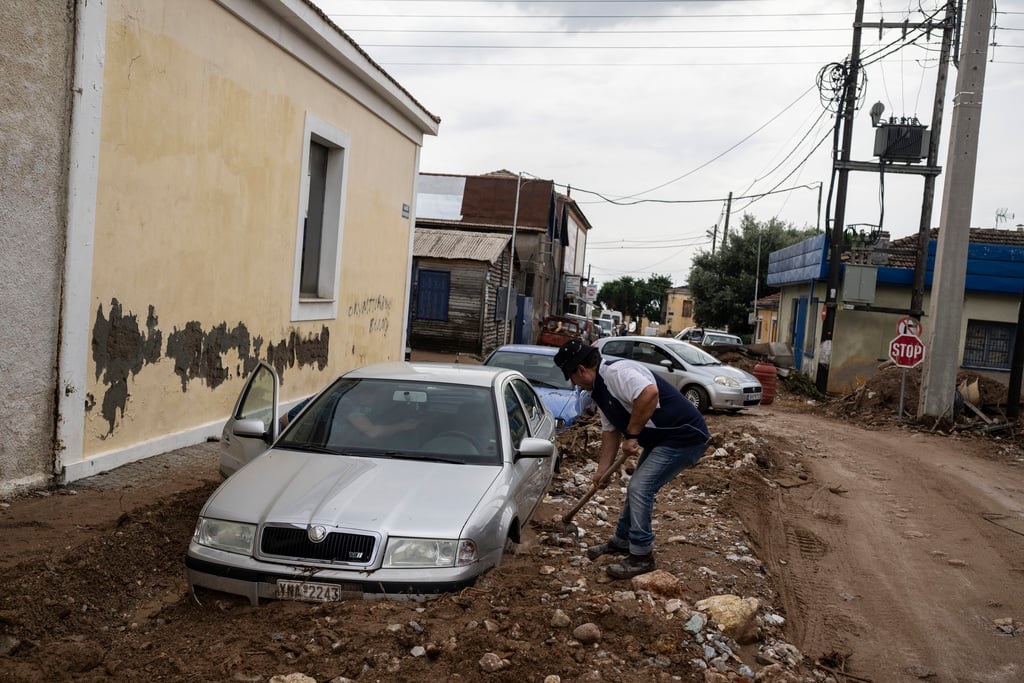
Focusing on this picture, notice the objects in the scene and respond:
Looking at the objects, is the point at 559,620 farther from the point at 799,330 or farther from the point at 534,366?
the point at 799,330

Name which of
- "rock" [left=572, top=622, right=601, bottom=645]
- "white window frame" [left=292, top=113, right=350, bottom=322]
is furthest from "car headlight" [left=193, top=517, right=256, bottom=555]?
"white window frame" [left=292, top=113, right=350, bottom=322]

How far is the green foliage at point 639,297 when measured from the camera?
347 ft

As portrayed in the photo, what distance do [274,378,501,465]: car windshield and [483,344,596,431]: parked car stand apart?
15.8 feet

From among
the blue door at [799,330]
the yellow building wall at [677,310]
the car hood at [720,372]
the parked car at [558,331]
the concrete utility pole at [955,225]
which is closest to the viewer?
the concrete utility pole at [955,225]

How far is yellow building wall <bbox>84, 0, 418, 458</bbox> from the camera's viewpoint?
7305mm

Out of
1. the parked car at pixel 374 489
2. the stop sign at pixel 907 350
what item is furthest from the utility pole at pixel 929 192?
Result: the parked car at pixel 374 489

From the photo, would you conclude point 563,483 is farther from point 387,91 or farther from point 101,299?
point 387,91

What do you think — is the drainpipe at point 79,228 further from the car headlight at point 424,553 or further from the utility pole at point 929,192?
the utility pole at point 929,192

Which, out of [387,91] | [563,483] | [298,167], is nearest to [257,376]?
[563,483]

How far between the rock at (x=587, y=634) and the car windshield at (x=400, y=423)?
53.8 inches

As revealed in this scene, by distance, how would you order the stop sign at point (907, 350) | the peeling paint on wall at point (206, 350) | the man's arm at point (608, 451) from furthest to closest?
the stop sign at point (907, 350)
the peeling paint on wall at point (206, 350)
the man's arm at point (608, 451)

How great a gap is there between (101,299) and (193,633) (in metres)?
4.11

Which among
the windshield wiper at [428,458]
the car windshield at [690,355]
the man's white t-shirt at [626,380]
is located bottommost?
the windshield wiper at [428,458]

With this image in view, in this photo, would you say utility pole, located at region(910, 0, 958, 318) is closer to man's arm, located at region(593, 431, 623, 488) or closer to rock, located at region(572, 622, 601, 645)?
man's arm, located at region(593, 431, 623, 488)
